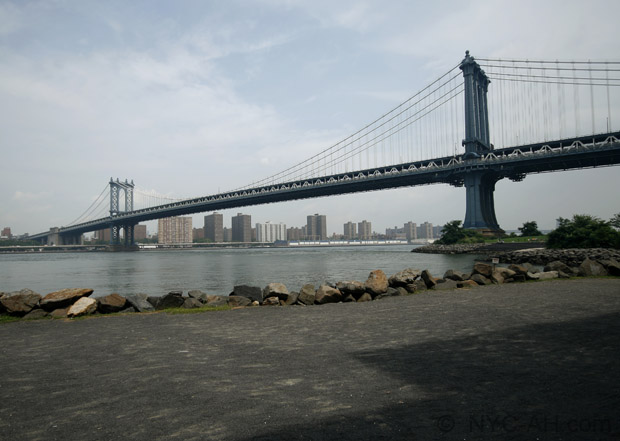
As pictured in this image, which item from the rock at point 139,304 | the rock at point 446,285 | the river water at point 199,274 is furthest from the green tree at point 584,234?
the rock at point 139,304

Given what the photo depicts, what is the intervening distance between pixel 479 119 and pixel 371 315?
7143 cm

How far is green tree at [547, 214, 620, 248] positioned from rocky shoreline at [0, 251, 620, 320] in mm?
22012

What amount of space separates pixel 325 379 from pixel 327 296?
626 centimetres

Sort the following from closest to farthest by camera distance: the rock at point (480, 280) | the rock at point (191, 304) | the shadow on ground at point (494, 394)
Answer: the shadow on ground at point (494, 394) → the rock at point (191, 304) → the rock at point (480, 280)

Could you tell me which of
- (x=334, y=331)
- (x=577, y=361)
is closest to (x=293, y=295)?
(x=334, y=331)

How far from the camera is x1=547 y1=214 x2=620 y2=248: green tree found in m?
32.0

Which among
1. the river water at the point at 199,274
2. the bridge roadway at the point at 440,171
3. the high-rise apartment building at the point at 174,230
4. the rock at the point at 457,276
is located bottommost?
the river water at the point at 199,274

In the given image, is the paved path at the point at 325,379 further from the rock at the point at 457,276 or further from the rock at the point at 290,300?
the rock at the point at 457,276

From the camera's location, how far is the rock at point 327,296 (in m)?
10.1

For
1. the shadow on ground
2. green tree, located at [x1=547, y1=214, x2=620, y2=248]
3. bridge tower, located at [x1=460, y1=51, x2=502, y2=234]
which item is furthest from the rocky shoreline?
bridge tower, located at [x1=460, y1=51, x2=502, y2=234]

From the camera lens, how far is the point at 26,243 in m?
129

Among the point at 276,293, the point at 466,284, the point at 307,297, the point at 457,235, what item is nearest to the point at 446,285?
the point at 466,284

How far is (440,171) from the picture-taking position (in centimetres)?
6397

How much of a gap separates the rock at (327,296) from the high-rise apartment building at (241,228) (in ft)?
603
